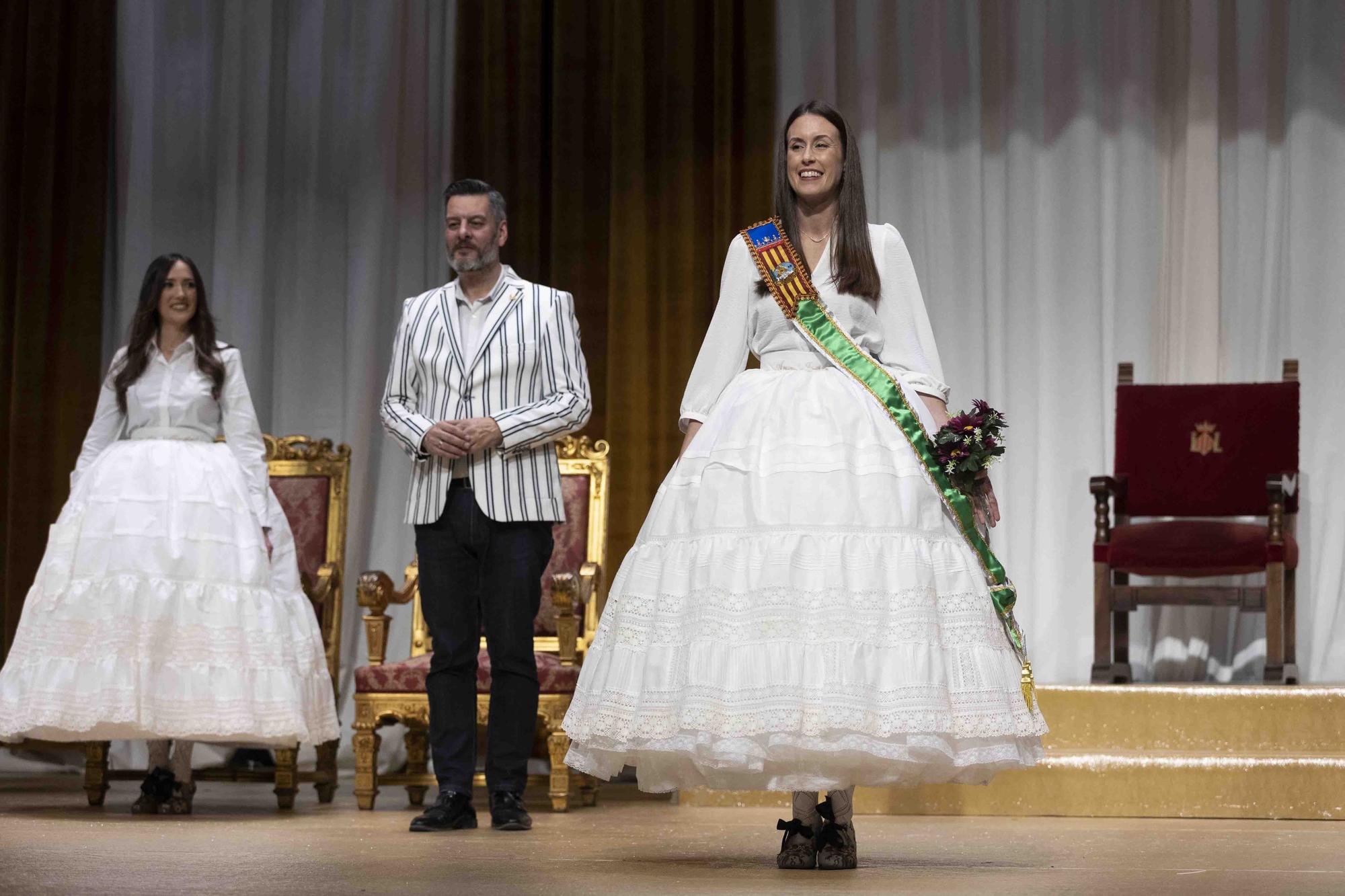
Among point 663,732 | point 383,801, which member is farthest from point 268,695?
point 663,732

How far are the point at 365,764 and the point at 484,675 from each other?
1.50ft

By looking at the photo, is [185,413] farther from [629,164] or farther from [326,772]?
[629,164]

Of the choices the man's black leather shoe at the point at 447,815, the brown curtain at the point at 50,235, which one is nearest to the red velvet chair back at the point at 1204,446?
the man's black leather shoe at the point at 447,815

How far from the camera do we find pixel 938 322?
623 centimetres

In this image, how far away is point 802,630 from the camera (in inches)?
114

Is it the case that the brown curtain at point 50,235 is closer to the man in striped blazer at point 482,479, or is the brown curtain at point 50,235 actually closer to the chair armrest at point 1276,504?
the man in striped blazer at point 482,479

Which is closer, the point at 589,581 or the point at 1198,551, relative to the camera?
the point at 589,581

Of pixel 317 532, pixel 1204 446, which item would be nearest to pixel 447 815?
pixel 317 532

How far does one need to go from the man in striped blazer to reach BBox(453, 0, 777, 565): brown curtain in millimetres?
1664

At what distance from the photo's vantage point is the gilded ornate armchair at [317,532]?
5.19 meters

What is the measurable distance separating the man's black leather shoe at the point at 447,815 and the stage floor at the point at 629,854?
0.07 m

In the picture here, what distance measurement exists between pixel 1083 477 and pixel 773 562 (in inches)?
135

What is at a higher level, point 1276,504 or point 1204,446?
point 1204,446

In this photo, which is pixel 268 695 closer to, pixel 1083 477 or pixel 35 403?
pixel 35 403
